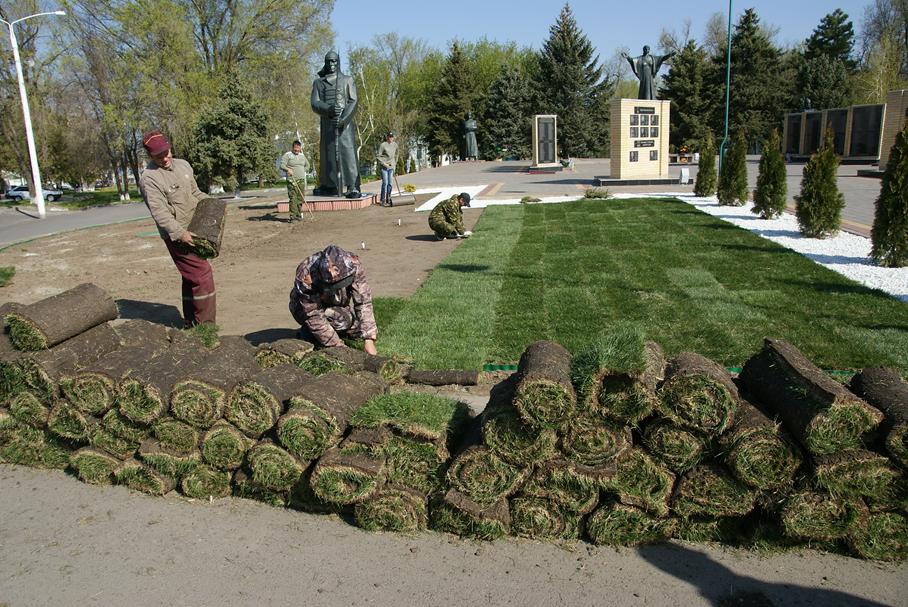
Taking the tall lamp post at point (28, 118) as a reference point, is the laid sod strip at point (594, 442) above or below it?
below

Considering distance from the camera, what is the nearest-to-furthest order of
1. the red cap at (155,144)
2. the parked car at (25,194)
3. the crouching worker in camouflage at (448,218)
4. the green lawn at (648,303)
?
the red cap at (155,144), the green lawn at (648,303), the crouching worker in camouflage at (448,218), the parked car at (25,194)

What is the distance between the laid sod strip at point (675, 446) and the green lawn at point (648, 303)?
263cm

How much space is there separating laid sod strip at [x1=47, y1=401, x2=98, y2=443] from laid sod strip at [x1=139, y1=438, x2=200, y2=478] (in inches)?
19.3

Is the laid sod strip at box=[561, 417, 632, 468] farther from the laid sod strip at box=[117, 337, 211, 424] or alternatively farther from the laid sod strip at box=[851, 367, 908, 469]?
the laid sod strip at box=[117, 337, 211, 424]

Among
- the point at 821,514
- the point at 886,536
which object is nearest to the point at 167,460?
the point at 821,514

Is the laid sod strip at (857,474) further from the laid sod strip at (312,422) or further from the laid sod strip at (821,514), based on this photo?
the laid sod strip at (312,422)

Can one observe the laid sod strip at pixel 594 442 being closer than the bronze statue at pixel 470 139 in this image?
Yes

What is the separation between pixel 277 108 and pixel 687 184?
85.7ft

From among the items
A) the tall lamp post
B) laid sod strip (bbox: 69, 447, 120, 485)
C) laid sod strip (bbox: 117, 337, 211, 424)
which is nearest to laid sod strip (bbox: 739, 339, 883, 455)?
laid sod strip (bbox: 117, 337, 211, 424)

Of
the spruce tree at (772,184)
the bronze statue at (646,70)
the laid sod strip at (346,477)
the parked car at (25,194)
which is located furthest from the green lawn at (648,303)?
the parked car at (25,194)

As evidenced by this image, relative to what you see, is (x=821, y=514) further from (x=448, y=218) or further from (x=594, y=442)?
(x=448, y=218)

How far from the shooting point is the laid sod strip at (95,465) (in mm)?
4449

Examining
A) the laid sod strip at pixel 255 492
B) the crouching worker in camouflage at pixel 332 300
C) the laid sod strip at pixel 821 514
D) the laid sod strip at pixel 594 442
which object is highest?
the crouching worker in camouflage at pixel 332 300

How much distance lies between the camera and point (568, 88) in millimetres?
53594
